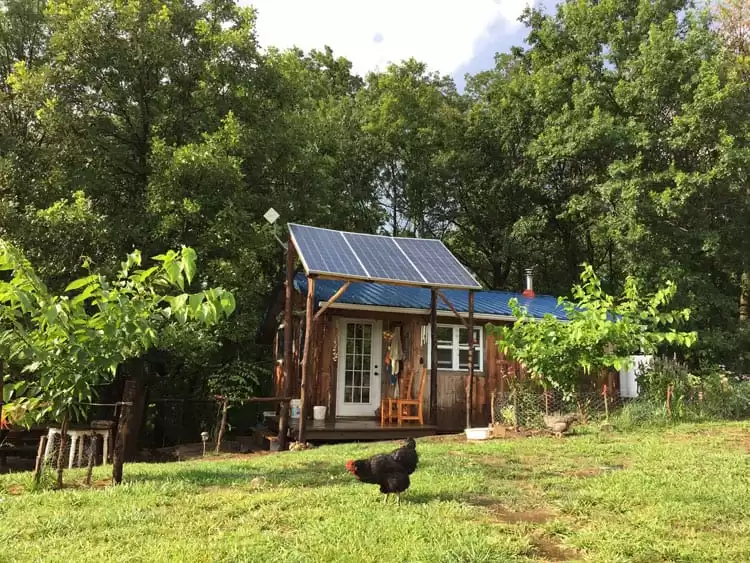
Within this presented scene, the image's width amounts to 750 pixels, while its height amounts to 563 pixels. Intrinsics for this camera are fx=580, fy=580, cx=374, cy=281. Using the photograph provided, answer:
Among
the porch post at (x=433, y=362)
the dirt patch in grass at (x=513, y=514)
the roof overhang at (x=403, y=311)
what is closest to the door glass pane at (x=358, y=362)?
the roof overhang at (x=403, y=311)

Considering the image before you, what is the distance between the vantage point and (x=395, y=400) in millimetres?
12328

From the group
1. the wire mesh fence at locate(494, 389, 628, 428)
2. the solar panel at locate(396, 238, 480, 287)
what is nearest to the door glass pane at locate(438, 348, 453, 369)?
the wire mesh fence at locate(494, 389, 628, 428)

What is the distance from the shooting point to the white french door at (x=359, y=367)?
12836 mm

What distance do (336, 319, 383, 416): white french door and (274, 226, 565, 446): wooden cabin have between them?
2 cm

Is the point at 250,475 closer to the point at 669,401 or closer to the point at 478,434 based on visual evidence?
the point at 478,434

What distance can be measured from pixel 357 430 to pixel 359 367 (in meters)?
2.06

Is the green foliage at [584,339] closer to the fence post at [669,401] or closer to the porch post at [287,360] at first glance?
the fence post at [669,401]

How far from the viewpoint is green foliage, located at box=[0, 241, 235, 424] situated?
4117 millimetres

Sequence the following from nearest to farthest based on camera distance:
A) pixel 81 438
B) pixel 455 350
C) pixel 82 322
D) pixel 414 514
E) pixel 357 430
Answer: pixel 414 514 < pixel 82 322 < pixel 81 438 < pixel 357 430 < pixel 455 350

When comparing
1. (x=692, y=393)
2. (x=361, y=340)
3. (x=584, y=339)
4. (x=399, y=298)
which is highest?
(x=399, y=298)

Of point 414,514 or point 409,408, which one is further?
Result: point 409,408

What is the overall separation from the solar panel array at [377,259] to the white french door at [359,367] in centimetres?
175

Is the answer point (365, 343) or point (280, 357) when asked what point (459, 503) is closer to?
point (365, 343)

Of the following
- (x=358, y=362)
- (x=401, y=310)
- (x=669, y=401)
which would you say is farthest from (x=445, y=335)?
(x=669, y=401)
